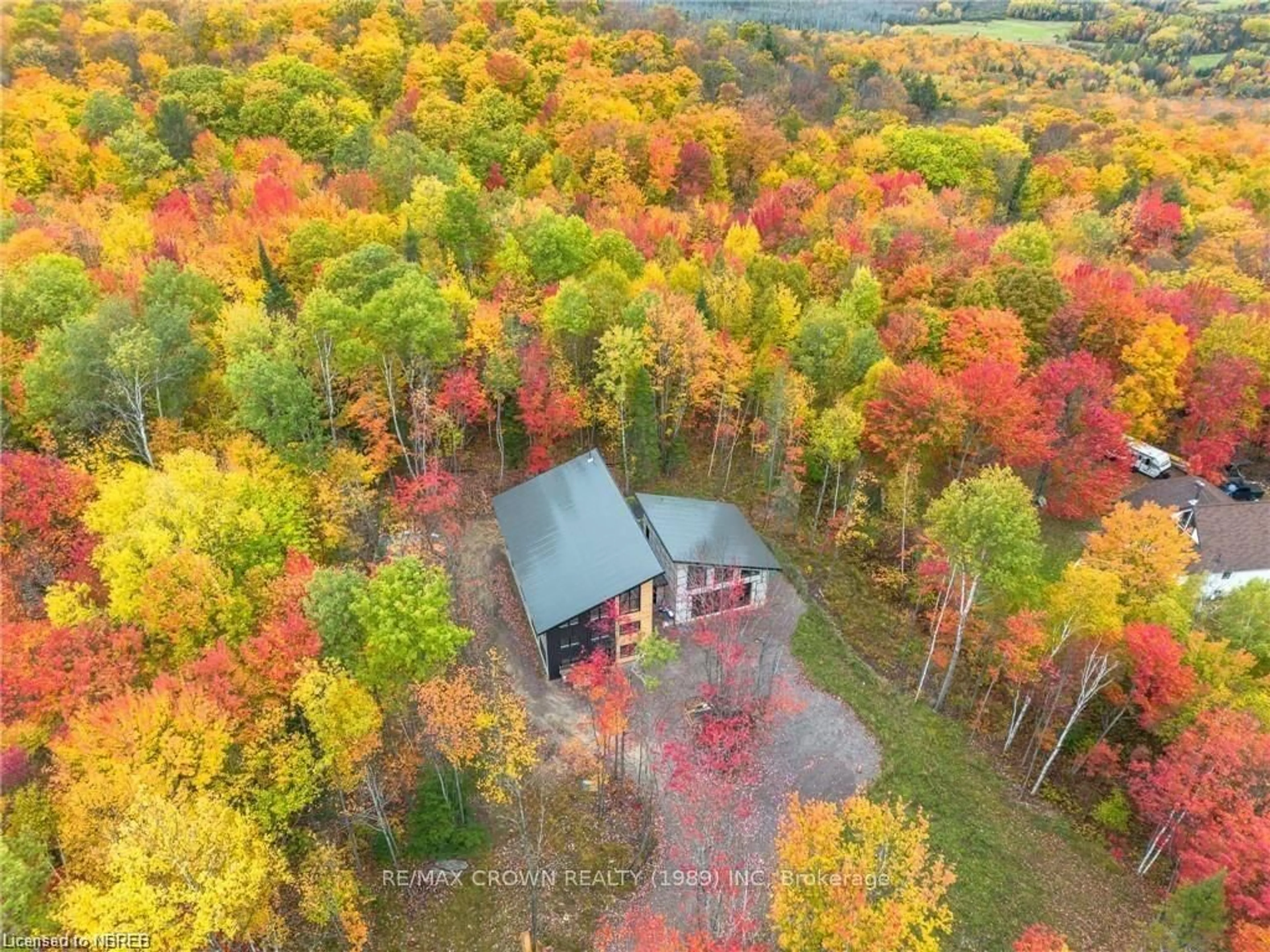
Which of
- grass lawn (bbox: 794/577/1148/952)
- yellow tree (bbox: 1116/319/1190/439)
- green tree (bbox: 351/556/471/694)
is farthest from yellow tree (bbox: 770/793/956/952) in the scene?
yellow tree (bbox: 1116/319/1190/439)

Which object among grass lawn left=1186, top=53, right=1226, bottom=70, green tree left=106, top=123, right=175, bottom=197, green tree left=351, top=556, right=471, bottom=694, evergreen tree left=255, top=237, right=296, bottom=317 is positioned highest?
grass lawn left=1186, top=53, right=1226, bottom=70

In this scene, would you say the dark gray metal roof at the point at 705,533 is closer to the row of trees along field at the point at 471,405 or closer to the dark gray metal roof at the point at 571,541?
the dark gray metal roof at the point at 571,541

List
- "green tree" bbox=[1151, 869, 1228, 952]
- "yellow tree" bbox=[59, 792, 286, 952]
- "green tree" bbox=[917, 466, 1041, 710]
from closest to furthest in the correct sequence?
"yellow tree" bbox=[59, 792, 286, 952] → "green tree" bbox=[1151, 869, 1228, 952] → "green tree" bbox=[917, 466, 1041, 710]

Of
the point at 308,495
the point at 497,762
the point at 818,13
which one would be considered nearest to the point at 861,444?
the point at 497,762

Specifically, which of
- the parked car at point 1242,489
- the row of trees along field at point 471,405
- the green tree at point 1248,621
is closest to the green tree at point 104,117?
the row of trees along field at point 471,405

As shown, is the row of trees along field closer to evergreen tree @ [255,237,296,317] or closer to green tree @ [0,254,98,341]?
green tree @ [0,254,98,341]

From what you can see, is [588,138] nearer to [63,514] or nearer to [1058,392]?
[1058,392]
